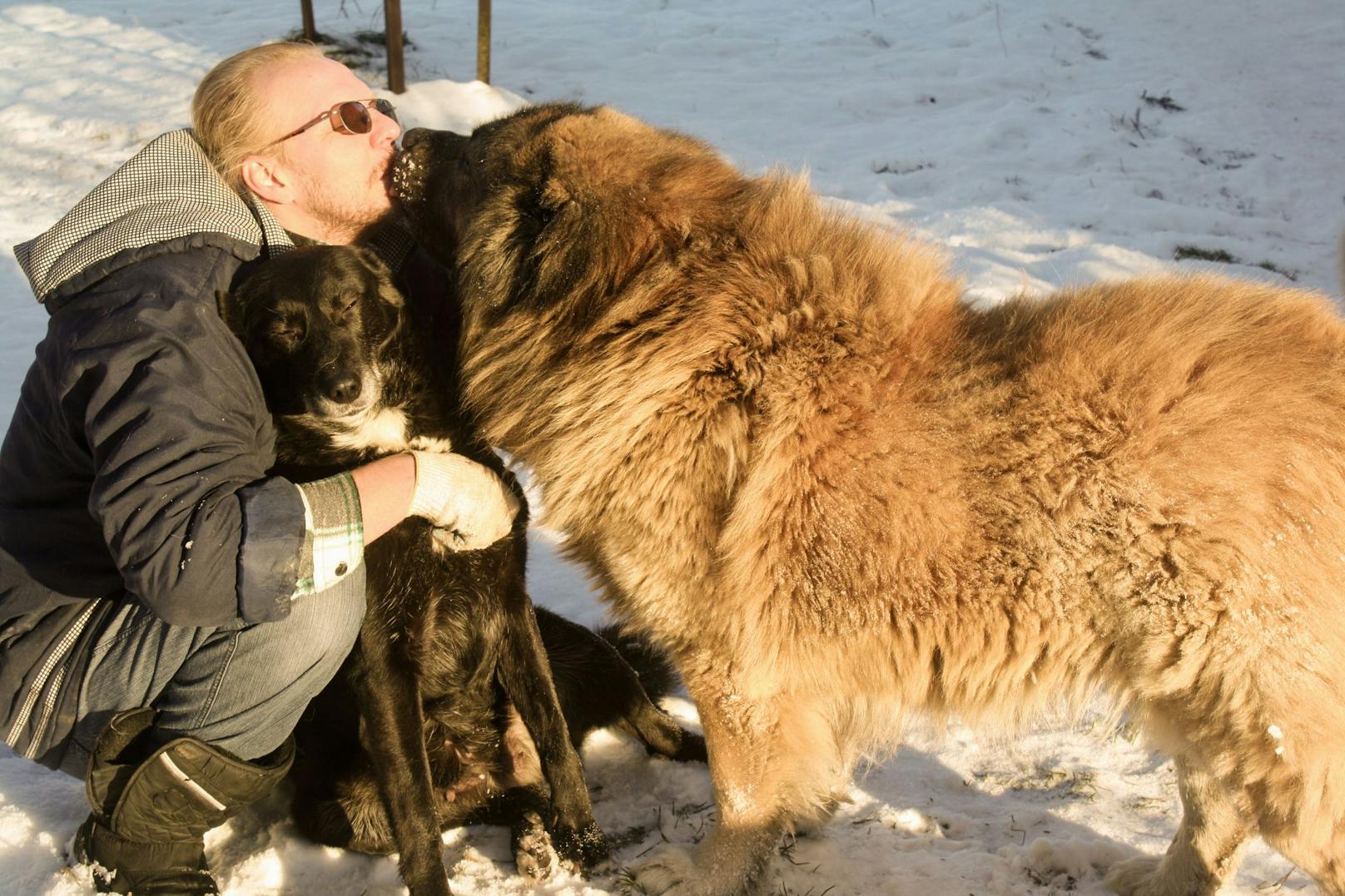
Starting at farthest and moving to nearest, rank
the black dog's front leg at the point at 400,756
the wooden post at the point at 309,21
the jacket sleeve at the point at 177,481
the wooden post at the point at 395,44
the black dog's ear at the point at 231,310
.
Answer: the wooden post at the point at 309,21 < the wooden post at the point at 395,44 < the black dog's front leg at the point at 400,756 < the black dog's ear at the point at 231,310 < the jacket sleeve at the point at 177,481

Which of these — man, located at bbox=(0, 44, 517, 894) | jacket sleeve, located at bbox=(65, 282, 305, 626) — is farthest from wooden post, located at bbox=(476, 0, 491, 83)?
jacket sleeve, located at bbox=(65, 282, 305, 626)

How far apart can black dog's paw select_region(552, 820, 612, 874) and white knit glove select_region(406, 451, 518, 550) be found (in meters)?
0.74

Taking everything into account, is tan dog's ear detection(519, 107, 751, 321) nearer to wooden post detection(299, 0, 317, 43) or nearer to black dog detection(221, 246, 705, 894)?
black dog detection(221, 246, 705, 894)

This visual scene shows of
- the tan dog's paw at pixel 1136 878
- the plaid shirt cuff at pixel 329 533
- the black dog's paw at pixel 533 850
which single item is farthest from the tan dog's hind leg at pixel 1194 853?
the plaid shirt cuff at pixel 329 533

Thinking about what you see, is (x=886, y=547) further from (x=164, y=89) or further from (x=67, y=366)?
(x=164, y=89)

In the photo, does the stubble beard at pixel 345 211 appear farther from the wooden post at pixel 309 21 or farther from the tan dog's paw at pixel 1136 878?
the wooden post at pixel 309 21

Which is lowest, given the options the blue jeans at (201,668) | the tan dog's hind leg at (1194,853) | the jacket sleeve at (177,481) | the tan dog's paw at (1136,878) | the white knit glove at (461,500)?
the tan dog's paw at (1136,878)

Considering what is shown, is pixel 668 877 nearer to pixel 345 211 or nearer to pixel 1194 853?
pixel 1194 853

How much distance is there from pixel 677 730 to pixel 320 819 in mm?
974

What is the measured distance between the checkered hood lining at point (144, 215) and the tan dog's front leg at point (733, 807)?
1508 mm

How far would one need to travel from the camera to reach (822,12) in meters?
9.70

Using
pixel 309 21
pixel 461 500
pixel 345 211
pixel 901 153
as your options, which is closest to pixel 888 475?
pixel 461 500

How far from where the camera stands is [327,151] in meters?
2.66

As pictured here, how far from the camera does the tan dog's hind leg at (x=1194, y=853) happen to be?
246 cm
